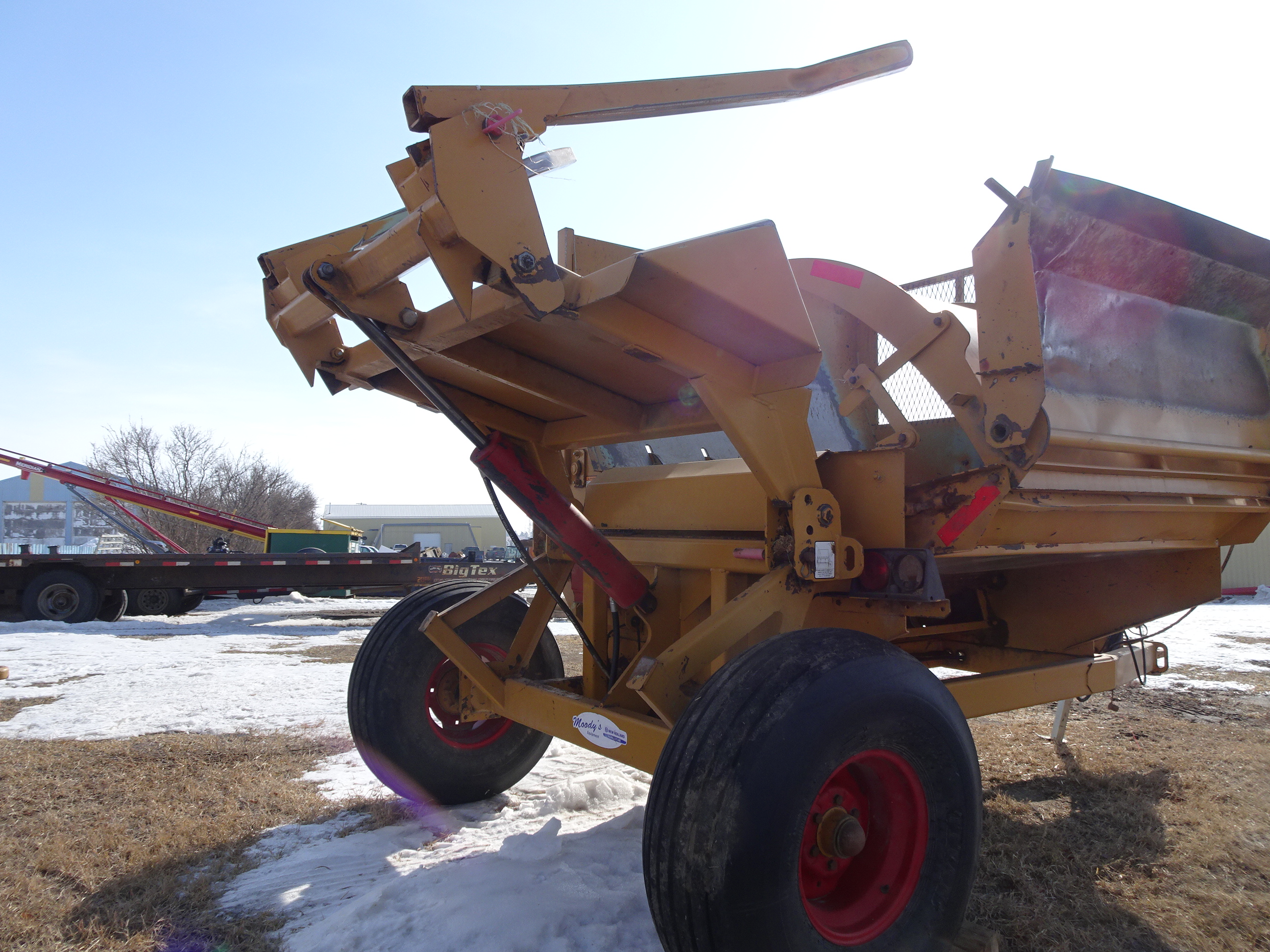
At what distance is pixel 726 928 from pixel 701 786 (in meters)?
0.32

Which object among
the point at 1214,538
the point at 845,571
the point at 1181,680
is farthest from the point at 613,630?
the point at 1181,680

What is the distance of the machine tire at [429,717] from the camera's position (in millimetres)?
3523

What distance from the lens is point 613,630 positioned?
338 cm

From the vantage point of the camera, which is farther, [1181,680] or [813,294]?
[1181,680]

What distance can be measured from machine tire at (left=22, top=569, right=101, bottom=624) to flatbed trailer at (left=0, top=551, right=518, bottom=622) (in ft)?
0.03

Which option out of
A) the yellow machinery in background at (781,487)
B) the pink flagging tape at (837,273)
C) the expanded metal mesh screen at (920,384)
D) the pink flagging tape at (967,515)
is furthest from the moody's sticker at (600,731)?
the pink flagging tape at (837,273)

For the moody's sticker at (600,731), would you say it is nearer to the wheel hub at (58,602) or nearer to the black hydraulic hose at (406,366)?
the black hydraulic hose at (406,366)

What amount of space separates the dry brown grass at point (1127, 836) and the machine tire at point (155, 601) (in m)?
13.0

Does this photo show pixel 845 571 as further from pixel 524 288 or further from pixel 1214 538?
pixel 1214 538

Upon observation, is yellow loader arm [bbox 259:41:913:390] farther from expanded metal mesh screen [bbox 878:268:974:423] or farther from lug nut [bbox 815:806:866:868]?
lug nut [bbox 815:806:866:868]

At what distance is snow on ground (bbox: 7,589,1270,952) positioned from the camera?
2492 millimetres

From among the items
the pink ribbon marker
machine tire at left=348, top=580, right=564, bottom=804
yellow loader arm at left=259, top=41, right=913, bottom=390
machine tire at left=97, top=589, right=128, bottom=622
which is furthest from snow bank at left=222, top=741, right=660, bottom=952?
machine tire at left=97, top=589, right=128, bottom=622

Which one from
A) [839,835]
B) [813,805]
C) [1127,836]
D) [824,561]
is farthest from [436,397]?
[1127,836]

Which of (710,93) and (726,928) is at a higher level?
(710,93)
